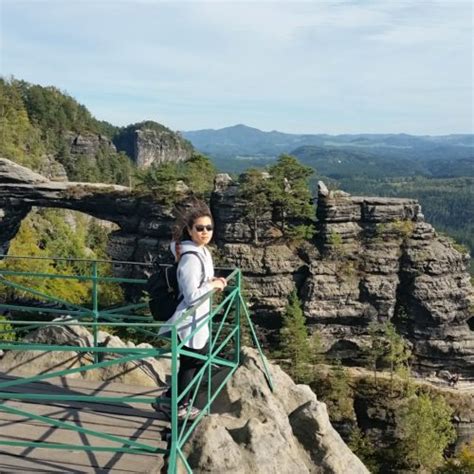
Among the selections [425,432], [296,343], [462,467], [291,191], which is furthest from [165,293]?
[291,191]

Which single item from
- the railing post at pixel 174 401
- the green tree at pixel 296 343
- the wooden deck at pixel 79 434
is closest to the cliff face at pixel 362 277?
the green tree at pixel 296 343

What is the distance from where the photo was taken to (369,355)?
3694 centimetres

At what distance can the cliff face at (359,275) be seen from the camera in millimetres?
37500

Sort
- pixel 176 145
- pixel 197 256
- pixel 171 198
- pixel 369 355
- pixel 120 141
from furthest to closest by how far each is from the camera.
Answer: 1. pixel 176 145
2. pixel 120 141
3. pixel 171 198
4. pixel 369 355
5. pixel 197 256

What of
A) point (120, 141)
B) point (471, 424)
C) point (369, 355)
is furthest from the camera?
point (120, 141)


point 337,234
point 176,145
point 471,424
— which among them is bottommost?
point 471,424

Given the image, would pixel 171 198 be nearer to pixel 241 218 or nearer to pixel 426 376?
pixel 241 218

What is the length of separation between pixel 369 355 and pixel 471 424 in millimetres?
7187

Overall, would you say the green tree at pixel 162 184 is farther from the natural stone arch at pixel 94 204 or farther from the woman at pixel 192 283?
the woman at pixel 192 283

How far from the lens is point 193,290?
5785 millimetres

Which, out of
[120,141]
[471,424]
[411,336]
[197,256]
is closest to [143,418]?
[197,256]

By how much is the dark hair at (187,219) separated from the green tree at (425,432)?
26.1 meters

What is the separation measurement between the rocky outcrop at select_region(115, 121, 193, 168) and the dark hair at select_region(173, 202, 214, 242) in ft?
395

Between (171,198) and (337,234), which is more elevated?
(171,198)
